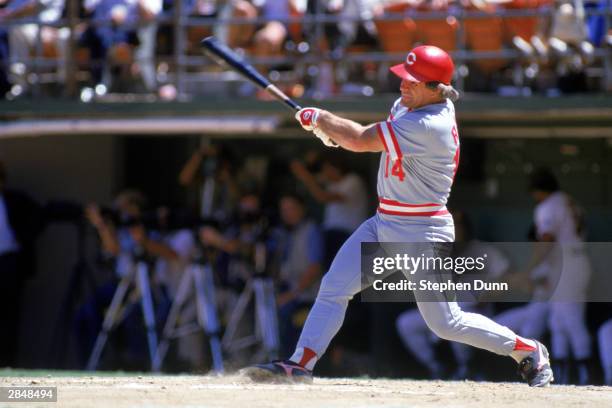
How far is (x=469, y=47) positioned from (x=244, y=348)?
345cm

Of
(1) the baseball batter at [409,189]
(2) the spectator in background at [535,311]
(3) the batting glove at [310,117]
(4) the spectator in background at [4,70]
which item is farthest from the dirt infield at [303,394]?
(4) the spectator in background at [4,70]

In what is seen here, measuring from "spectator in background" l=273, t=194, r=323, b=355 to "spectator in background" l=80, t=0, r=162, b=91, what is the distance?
5.75ft

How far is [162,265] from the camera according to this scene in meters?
11.0

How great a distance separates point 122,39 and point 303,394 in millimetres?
5906

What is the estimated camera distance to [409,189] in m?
6.04

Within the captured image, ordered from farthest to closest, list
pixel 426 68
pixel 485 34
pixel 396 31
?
1. pixel 396 31
2. pixel 485 34
3. pixel 426 68

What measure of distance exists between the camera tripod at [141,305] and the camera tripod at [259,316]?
72 centimetres

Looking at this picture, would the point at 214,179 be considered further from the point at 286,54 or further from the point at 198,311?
the point at 286,54

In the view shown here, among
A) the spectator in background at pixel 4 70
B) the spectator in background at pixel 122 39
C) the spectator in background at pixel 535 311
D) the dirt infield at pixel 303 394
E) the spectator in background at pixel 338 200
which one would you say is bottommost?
the spectator in background at pixel 535 311

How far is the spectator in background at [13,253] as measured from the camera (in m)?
11.0

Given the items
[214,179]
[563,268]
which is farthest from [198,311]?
[563,268]

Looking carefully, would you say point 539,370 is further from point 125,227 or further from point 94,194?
point 94,194

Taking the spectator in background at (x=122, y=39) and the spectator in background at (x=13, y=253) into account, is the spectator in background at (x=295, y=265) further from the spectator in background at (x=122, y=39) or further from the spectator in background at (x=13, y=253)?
the spectator in background at (x=13, y=253)

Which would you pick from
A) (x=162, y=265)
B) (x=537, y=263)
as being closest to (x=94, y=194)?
(x=162, y=265)
